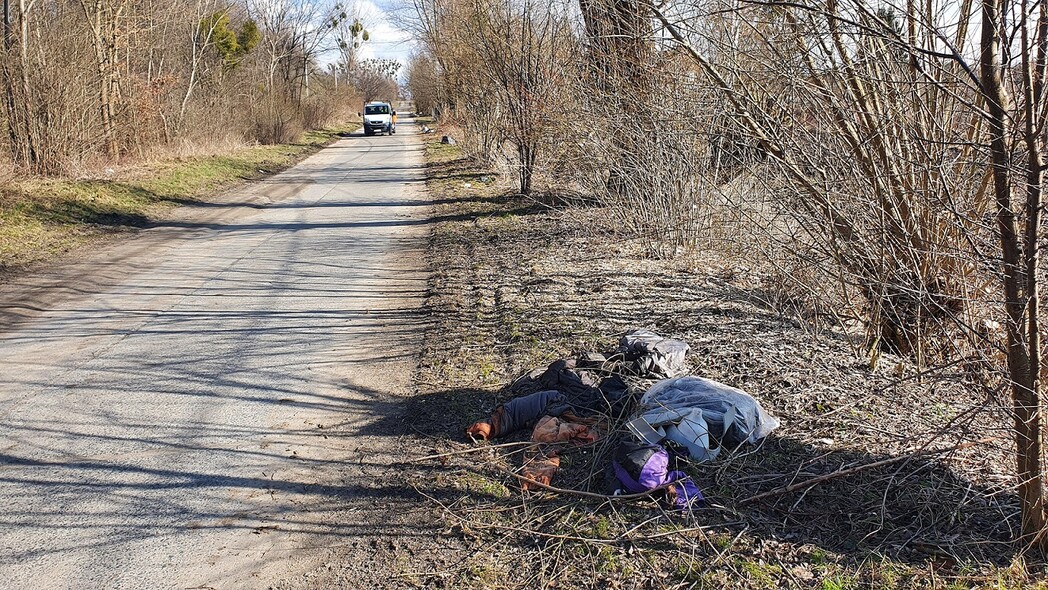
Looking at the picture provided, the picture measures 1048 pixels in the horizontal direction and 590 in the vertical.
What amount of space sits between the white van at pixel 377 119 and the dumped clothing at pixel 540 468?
46.4 metres

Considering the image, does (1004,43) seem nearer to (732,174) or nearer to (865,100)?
(865,100)

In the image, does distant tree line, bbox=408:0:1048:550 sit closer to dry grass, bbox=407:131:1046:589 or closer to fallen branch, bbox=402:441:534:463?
dry grass, bbox=407:131:1046:589

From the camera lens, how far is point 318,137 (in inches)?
1762

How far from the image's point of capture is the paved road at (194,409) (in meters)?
3.61

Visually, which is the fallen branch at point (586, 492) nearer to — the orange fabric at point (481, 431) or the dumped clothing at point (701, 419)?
the dumped clothing at point (701, 419)

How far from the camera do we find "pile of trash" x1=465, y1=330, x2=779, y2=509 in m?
3.97

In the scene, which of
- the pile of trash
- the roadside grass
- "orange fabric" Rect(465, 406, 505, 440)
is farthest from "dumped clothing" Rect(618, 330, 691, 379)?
the roadside grass

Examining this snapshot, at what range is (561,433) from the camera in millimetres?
4609

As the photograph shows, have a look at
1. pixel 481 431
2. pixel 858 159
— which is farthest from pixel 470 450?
pixel 858 159

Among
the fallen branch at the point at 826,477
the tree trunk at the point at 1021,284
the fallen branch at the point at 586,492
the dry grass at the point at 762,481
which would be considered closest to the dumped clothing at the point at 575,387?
the dry grass at the point at 762,481

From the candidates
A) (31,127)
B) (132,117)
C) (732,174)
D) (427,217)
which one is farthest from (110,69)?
(732,174)

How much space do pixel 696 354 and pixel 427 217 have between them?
10003mm

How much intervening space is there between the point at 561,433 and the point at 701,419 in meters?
0.83

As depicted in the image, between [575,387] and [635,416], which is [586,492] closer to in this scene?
[635,416]
